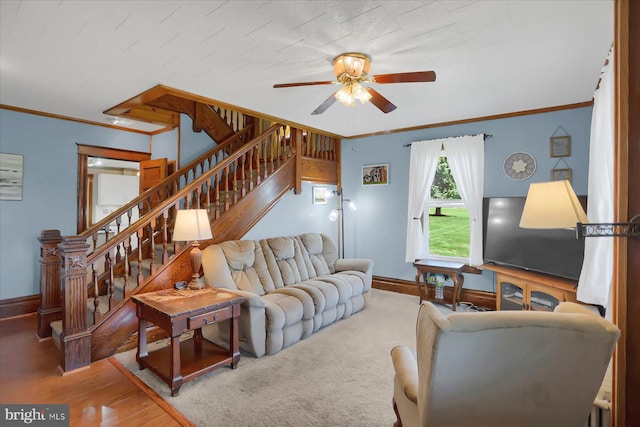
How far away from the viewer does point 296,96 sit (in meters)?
3.53

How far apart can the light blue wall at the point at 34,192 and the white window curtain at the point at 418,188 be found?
190 inches

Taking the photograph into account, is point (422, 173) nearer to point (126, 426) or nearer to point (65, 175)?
point (126, 426)

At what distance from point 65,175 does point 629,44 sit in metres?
5.72

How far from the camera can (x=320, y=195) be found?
5398 millimetres

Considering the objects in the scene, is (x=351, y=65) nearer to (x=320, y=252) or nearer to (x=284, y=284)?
(x=284, y=284)

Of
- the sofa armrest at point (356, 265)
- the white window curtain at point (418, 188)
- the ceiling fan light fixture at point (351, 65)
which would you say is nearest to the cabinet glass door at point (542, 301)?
the white window curtain at point (418, 188)

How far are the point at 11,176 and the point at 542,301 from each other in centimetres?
641

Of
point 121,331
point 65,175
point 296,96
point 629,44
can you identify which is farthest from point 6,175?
point 629,44

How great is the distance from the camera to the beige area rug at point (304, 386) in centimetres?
217

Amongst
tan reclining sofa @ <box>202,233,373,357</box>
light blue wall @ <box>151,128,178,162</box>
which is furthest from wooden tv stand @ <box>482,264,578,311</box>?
light blue wall @ <box>151,128,178,162</box>

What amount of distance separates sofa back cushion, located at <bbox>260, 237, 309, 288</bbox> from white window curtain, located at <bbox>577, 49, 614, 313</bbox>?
294 centimetres

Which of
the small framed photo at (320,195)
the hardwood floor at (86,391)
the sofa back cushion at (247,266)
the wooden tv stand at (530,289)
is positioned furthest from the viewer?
the small framed photo at (320,195)

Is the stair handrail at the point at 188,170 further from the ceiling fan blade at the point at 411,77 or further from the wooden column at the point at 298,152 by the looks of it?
the ceiling fan blade at the point at 411,77

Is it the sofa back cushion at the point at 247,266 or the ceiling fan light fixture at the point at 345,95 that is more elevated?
the ceiling fan light fixture at the point at 345,95
